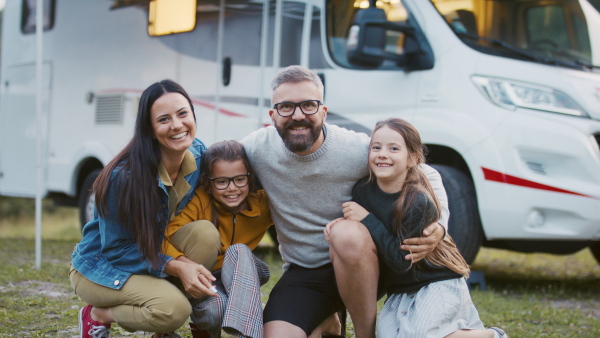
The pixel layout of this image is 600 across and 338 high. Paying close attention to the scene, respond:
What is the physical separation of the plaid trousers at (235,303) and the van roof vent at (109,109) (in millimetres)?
3753

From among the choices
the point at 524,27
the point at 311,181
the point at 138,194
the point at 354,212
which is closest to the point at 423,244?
the point at 354,212

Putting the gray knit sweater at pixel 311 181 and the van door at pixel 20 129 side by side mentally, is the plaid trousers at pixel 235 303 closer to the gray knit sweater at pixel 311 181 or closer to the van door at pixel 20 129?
the gray knit sweater at pixel 311 181

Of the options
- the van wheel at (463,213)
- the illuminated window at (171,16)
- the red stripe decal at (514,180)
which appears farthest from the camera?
the illuminated window at (171,16)

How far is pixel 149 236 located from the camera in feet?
9.21

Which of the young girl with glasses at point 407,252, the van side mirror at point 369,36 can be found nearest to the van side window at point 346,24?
the van side mirror at point 369,36

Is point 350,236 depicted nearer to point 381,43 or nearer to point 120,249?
point 120,249

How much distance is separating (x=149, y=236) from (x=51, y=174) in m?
4.61

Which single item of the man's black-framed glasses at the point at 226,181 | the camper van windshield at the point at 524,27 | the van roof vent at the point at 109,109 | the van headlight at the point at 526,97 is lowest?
the man's black-framed glasses at the point at 226,181

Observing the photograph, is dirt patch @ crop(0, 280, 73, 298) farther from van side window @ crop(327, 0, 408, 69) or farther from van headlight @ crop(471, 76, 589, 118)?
van headlight @ crop(471, 76, 589, 118)

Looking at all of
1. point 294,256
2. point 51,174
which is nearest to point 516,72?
point 294,256

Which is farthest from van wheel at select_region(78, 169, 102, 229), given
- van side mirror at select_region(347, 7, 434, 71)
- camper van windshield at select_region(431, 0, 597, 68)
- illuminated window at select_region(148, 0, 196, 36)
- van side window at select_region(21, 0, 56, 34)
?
camper van windshield at select_region(431, 0, 597, 68)

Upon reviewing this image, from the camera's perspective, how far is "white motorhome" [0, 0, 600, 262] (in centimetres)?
444

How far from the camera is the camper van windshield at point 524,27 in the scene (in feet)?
15.8

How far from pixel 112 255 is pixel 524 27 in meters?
3.47
